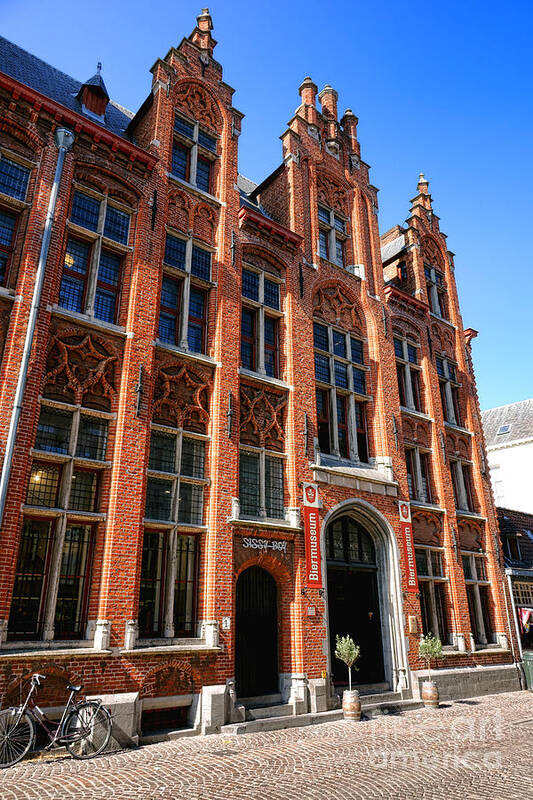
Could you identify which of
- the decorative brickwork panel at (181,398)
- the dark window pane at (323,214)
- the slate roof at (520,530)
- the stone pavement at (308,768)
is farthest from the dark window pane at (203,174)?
the slate roof at (520,530)

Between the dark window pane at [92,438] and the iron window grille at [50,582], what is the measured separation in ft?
4.75

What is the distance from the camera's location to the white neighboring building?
31141 millimetres

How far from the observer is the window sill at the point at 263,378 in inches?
561

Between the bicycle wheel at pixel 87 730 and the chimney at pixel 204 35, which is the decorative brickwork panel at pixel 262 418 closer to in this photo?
the bicycle wheel at pixel 87 730

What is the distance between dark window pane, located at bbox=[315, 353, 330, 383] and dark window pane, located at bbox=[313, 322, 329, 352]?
A: 0.33 m

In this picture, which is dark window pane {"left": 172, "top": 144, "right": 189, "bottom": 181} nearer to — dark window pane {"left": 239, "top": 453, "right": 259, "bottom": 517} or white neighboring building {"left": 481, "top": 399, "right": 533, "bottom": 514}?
dark window pane {"left": 239, "top": 453, "right": 259, "bottom": 517}

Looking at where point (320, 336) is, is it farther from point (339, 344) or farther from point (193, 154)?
point (193, 154)

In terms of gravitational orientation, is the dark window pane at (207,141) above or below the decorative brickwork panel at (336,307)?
above

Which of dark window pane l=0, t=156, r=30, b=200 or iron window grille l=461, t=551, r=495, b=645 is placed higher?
dark window pane l=0, t=156, r=30, b=200

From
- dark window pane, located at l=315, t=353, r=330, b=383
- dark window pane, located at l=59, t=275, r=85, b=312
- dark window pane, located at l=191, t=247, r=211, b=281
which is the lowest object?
dark window pane, located at l=59, t=275, r=85, b=312

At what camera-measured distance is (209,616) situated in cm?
1143

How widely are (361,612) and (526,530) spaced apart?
1148 cm

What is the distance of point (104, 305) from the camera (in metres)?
12.4

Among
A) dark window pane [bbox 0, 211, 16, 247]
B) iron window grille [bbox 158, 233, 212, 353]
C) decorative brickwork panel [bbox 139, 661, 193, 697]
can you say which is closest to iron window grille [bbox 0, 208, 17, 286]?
dark window pane [bbox 0, 211, 16, 247]
